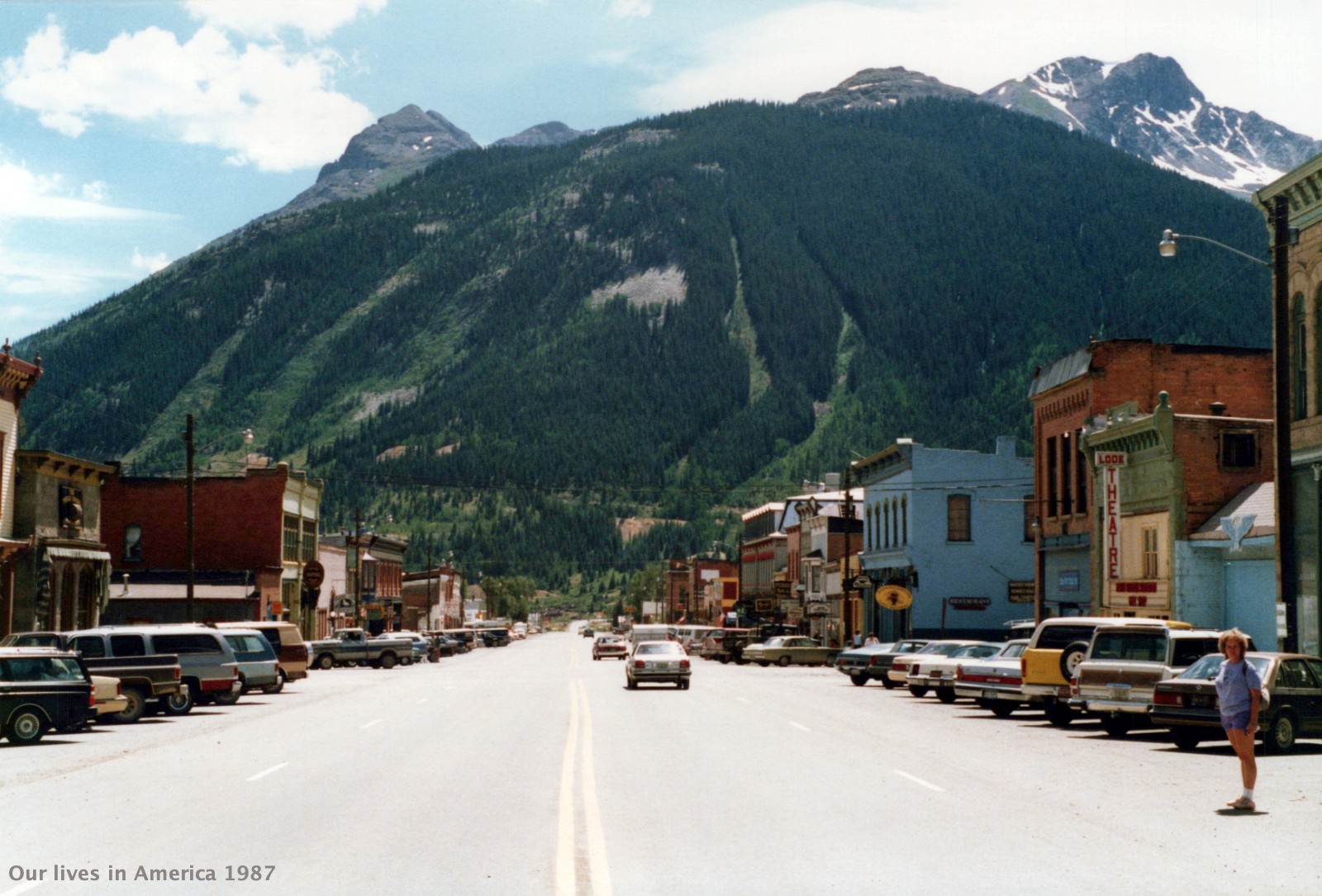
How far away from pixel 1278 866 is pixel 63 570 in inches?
1943

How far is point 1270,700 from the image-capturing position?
890 inches

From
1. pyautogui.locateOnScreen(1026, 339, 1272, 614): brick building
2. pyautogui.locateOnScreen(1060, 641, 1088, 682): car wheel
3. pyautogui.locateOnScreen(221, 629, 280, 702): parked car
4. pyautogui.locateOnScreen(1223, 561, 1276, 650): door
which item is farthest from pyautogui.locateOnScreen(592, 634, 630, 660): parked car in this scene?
pyautogui.locateOnScreen(1060, 641, 1088, 682): car wheel

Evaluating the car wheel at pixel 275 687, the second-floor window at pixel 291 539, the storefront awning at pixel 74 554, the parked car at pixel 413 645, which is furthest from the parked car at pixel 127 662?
the second-floor window at pixel 291 539

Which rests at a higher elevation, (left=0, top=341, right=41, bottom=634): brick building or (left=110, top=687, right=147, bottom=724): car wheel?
(left=0, top=341, right=41, bottom=634): brick building

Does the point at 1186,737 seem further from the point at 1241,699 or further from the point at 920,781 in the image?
the point at 1241,699

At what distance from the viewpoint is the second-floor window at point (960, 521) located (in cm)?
7188

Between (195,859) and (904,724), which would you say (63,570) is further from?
(195,859)

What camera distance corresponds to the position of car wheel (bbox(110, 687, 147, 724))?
3053cm

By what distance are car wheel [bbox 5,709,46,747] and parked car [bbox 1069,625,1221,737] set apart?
18.6 meters

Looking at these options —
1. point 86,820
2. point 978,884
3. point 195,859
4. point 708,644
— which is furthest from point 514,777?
point 708,644

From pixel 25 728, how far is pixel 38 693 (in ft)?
1.98

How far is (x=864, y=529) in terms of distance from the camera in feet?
279

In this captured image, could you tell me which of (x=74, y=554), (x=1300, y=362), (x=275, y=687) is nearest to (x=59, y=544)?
(x=74, y=554)

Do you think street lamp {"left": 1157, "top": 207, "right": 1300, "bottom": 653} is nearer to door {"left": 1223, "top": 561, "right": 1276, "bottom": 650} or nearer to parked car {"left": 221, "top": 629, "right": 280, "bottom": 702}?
door {"left": 1223, "top": 561, "right": 1276, "bottom": 650}
